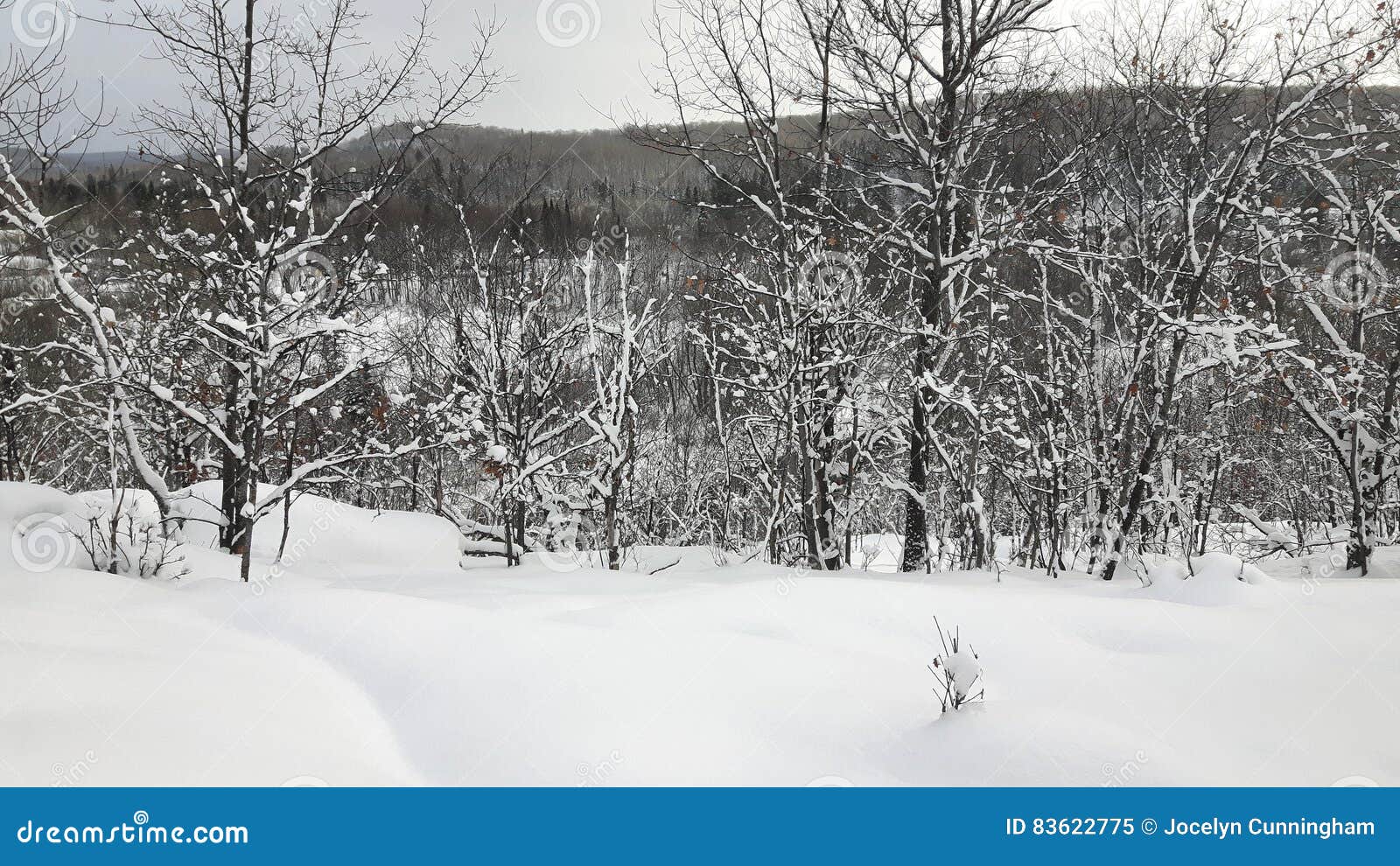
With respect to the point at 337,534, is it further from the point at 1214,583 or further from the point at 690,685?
the point at 1214,583

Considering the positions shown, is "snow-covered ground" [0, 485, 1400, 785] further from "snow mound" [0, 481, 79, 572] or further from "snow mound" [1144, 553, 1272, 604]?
"snow mound" [0, 481, 79, 572]

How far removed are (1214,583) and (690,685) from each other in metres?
3.30

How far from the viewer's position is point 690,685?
3207 mm

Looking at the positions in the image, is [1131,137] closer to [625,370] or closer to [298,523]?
[625,370]

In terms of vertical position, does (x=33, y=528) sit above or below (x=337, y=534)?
above

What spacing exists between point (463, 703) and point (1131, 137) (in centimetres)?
1053

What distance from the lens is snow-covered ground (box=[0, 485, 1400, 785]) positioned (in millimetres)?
2576

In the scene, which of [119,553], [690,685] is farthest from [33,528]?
[690,685]

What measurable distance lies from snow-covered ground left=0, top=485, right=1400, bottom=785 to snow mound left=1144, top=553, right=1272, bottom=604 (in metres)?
0.02

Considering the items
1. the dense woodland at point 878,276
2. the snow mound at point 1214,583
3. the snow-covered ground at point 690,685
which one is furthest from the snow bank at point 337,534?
the snow mound at point 1214,583

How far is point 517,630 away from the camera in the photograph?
3730 millimetres

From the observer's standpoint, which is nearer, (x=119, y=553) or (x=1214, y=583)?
(x=1214, y=583)

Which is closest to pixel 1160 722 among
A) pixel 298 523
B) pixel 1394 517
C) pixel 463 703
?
pixel 463 703

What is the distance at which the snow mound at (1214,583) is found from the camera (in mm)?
4277
